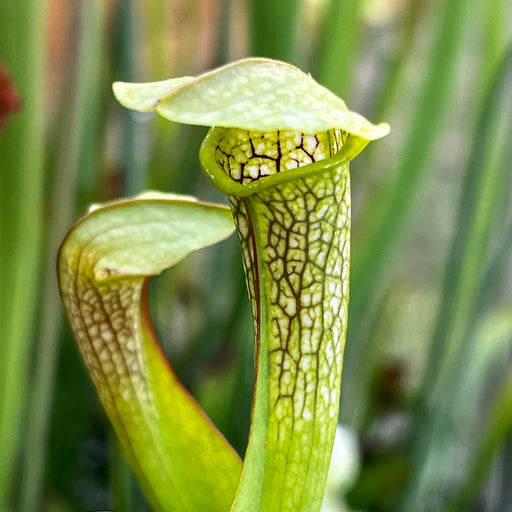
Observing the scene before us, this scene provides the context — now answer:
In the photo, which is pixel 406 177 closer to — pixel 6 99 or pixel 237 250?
pixel 237 250

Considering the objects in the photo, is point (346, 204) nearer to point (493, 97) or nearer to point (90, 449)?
point (493, 97)

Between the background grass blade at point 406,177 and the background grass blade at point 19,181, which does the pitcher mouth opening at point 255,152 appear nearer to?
the background grass blade at point 19,181

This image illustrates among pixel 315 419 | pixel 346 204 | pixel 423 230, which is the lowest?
pixel 423 230

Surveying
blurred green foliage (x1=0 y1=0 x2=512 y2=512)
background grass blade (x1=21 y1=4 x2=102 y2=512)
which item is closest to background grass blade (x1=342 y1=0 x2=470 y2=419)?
blurred green foliage (x1=0 y1=0 x2=512 y2=512)

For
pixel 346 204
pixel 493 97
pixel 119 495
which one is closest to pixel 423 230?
pixel 493 97

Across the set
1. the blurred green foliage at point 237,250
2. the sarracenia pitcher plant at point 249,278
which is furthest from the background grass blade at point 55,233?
the sarracenia pitcher plant at point 249,278
